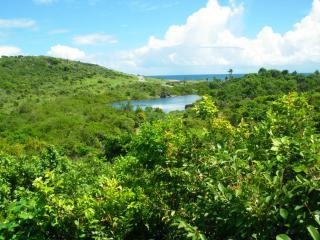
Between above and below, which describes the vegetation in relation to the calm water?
above

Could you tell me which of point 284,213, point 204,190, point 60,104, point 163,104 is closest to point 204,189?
point 204,190

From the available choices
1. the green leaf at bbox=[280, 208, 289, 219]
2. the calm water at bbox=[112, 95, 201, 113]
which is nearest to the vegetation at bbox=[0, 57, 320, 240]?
the green leaf at bbox=[280, 208, 289, 219]

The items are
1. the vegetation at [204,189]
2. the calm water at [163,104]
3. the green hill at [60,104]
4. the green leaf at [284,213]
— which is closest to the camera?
the green leaf at [284,213]

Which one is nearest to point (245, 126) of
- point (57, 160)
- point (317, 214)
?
point (317, 214)

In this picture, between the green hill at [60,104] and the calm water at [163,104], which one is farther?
the calm water at [163,104]

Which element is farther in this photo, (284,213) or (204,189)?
(204,189)

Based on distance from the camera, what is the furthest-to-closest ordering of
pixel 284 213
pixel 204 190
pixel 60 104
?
1. pixel 60 104
2. pixel 204 190
3. pixel 284 213

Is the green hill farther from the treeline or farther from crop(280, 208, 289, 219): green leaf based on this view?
crop(280, 208, 289, 219): green leaf

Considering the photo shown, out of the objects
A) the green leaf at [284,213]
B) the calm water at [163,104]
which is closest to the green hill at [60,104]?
the calm water at [163,104]

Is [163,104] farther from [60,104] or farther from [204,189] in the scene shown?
[204,189]

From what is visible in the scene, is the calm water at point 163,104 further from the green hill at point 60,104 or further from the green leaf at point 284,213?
the green leaf at point 284,213

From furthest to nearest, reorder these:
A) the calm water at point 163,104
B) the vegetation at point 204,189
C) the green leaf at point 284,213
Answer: the calm water at point 163,104
the vegetation at point 204,189
the green leaf at point 284,213

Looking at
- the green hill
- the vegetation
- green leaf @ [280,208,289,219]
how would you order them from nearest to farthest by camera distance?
1. green leaf @ [280,208,289,219]
2. the vegetation
3. the green hill

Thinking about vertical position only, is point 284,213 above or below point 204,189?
above
